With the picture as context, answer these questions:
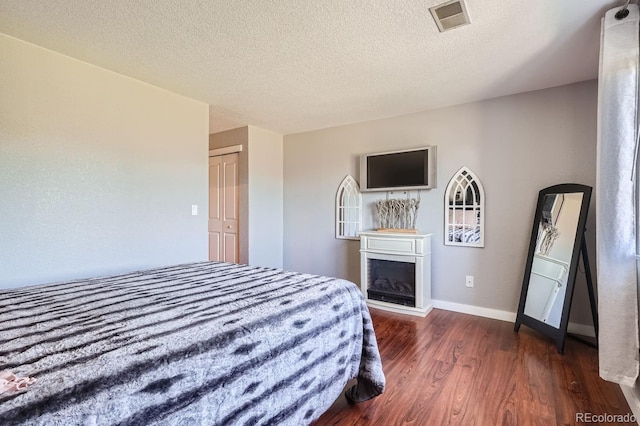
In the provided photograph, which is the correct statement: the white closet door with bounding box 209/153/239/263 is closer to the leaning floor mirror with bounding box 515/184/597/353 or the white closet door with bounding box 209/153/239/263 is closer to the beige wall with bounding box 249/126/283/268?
the beige wall with bounding box 249/126/283/268

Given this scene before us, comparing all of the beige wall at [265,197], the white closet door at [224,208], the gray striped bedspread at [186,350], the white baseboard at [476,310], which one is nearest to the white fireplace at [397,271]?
the white baseboard at [476,310]

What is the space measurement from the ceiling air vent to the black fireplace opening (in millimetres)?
2200

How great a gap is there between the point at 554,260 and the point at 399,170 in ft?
5.61

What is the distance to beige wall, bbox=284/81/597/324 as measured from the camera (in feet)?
9.08

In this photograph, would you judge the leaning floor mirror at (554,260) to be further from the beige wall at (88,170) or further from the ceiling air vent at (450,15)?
the beige wall at (88,170)

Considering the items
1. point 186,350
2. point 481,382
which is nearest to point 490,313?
point 481,382

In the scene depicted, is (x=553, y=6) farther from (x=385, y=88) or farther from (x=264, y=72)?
(x=264, y=72)

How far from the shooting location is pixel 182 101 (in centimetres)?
306

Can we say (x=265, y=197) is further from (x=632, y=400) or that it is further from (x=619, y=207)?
(x=632, y=400)

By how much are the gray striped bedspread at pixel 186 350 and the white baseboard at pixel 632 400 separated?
132 cm

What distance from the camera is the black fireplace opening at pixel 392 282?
3.31m

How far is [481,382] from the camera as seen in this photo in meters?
1.95

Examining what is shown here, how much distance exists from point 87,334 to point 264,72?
2.22m

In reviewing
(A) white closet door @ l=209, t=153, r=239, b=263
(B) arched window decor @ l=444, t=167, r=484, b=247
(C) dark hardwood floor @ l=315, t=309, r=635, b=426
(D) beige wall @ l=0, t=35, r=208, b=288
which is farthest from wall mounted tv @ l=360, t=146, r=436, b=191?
(D) beige wall @ l=0, t=35, r=208, b=288
